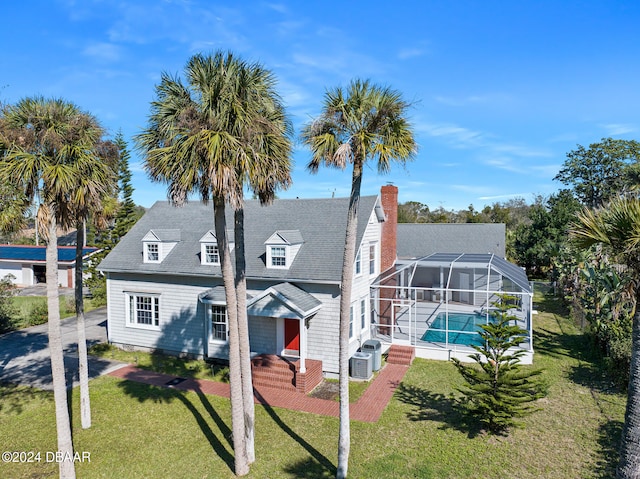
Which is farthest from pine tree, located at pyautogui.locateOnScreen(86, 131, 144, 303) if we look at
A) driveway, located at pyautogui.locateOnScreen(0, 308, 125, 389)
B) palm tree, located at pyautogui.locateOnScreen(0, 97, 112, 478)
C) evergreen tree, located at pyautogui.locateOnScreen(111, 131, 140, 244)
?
palm tree, located at pyautogui.locateOnScreen(0, 97, 112, 478)

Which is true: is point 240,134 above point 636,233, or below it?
above

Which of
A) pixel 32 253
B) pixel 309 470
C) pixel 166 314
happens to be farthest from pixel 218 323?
pixel 32 253

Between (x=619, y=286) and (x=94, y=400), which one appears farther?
(x=619, y=286)

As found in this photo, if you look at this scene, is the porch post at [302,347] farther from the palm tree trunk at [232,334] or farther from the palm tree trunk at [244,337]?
the palm tree trunk at [232,334]

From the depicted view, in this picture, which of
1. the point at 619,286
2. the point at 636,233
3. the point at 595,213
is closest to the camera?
the point at 636,233

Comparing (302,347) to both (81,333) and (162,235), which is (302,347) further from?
(162,235)

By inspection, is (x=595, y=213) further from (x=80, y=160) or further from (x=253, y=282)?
(x=253, y=282)

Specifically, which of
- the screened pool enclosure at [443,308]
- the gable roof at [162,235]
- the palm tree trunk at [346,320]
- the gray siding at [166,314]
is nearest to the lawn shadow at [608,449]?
the screened pool enclosure at [443,308]

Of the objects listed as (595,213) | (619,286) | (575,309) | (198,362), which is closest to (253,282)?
(198,362)

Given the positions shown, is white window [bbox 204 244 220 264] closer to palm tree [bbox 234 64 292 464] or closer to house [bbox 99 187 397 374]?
house [bbox 99 187 397 374]
